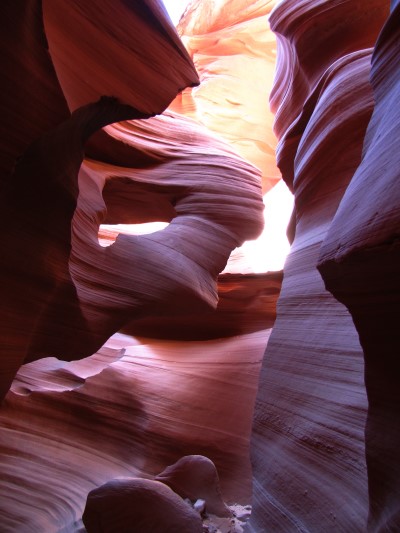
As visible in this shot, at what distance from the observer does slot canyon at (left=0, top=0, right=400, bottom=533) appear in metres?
1.41

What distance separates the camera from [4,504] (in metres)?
3.19

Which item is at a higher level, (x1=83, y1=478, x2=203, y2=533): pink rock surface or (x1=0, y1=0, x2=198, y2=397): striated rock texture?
(x1=0, y1=0, x2=198, y2=397): striated rock texture

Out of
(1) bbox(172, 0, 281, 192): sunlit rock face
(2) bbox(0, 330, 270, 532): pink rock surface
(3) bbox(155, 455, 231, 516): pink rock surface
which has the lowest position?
(2) bbox(0, 330, 270, 532): pink rock surface

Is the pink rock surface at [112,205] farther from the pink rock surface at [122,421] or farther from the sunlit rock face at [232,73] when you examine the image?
the sunlit rock face at [232,73]

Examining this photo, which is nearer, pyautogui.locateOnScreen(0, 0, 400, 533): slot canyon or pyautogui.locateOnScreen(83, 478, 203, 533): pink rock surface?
pyautogui.locateOnScreen(0, 0, 400, 533): slot canyon

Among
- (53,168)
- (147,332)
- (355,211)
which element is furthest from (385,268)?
A: (147,332)

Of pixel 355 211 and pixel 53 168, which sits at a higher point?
pixel 355 211

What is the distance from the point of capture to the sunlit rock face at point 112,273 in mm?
2164

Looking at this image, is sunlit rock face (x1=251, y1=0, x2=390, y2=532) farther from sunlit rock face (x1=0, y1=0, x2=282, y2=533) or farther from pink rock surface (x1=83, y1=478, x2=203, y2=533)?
sunlit rock face (x1=0, y1=0, x2=282, y2=533)

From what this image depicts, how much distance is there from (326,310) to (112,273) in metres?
1.70

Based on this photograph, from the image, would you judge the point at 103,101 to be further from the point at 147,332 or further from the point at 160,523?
the point at 147,332

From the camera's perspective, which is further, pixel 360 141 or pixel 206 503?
pixel 206 503

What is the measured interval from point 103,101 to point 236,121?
6192 mm

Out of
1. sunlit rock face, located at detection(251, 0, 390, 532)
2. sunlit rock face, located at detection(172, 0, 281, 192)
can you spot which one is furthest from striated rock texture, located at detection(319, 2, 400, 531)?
sunlit rock face, located at detection(172, 0, 281, 192)
